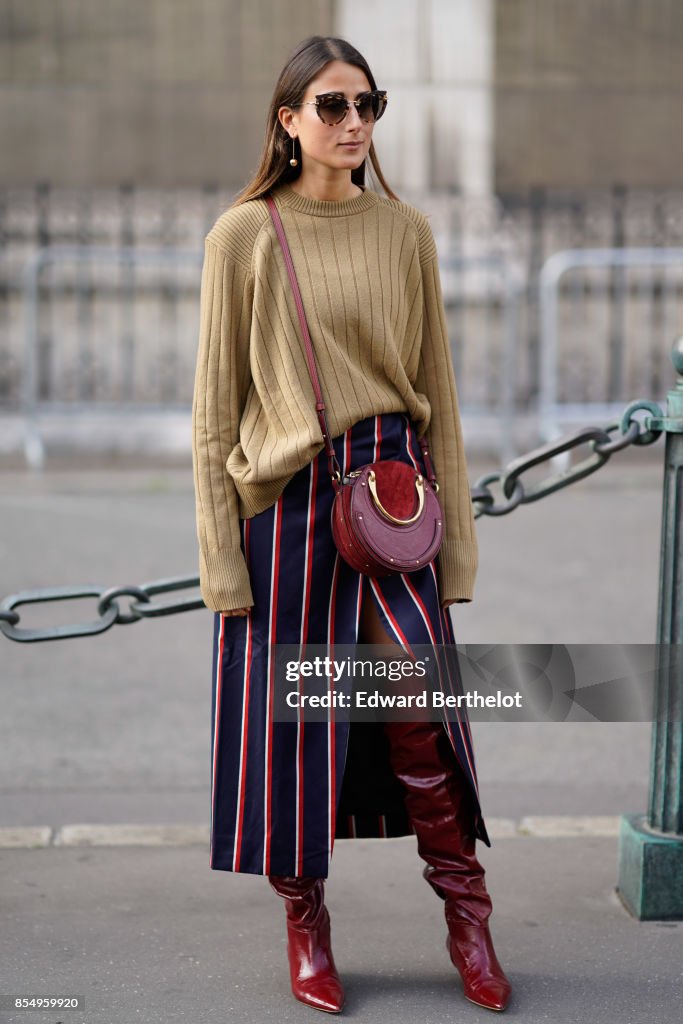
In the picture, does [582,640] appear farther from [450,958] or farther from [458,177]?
[458,177]

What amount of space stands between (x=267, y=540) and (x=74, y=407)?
322 inches

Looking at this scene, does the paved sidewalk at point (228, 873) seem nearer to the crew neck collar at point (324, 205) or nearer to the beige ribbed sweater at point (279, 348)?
the beige ribbed sweater at point (279, 348)

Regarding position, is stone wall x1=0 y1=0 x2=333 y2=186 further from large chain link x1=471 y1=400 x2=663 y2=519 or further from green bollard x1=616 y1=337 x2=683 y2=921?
green bollard x1=616 y1=337 x2=683 y2=921

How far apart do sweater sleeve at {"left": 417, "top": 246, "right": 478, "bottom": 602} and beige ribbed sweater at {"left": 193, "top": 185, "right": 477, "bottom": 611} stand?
10 cm

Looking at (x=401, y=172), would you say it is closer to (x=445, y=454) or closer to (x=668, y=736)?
(x=668, y=736)

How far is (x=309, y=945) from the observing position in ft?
10.7

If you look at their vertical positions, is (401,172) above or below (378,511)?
above

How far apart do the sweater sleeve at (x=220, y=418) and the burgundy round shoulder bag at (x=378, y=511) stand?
0.13 metres

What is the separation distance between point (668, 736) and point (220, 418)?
4.43ft

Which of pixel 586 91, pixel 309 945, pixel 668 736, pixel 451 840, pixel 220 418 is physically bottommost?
pixel 309 945

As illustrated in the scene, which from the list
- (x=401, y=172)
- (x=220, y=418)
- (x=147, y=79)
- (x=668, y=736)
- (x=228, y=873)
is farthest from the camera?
(x=147, y=79)

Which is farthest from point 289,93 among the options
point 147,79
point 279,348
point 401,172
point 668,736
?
point 147,79

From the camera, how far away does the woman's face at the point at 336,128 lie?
3062 mm

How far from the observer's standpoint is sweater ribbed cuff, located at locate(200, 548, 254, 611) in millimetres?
3107
